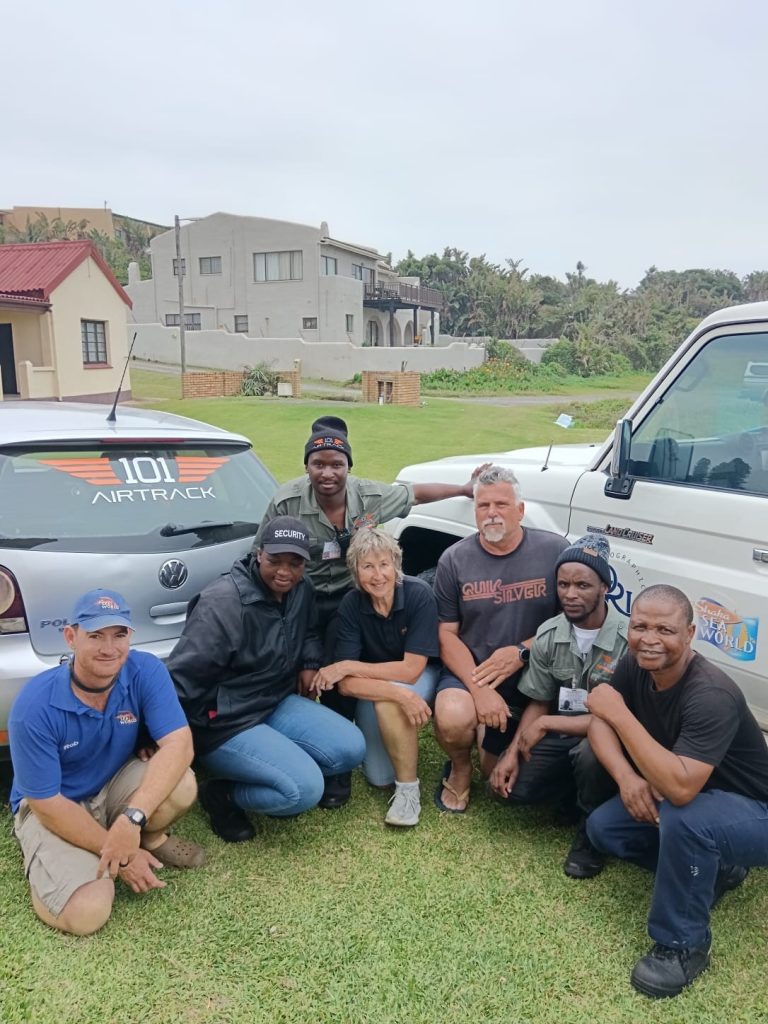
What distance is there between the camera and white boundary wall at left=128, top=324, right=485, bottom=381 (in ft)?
111

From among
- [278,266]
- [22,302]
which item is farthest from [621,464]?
[278,266]

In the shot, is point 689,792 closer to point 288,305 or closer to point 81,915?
point 81,915

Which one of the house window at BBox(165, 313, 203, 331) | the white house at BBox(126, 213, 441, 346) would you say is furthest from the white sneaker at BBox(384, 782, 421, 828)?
the house window at BBox(165, 313, 203, 331)

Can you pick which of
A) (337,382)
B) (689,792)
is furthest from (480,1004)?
(337,382)

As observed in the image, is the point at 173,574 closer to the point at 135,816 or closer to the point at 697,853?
the point at 135,816

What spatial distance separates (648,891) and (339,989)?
4.03ft

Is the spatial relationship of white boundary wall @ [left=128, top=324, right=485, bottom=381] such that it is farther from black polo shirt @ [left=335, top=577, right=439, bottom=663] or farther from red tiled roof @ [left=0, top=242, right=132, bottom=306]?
black polo shirt @ [left=335, top=577, right=439, bottom=663]

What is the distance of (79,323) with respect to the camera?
892 inches

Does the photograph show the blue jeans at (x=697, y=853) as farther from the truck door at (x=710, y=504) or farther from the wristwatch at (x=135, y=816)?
the wristwatch at (x=135, y=816)

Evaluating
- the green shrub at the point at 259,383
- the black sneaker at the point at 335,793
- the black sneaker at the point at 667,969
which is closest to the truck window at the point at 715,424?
the black sneaker at the point at 667,969

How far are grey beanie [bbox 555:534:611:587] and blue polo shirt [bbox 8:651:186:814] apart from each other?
5.12 ft

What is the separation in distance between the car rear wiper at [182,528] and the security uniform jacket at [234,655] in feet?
0.89

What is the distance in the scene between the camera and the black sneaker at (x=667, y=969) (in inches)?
96.3

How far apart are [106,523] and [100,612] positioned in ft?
2.44
